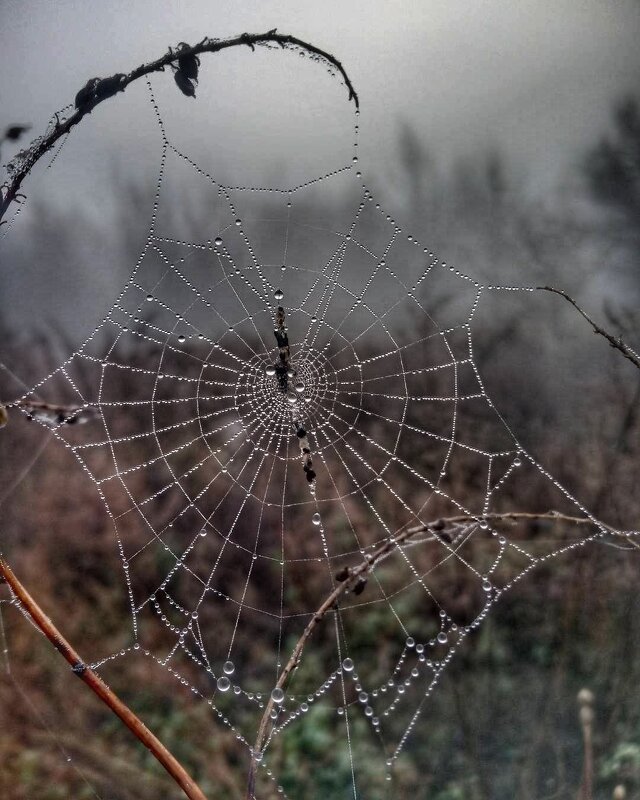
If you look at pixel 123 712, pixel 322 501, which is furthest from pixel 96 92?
pixel 322 501

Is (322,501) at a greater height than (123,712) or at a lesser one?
greater

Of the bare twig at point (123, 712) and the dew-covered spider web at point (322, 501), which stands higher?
the dew-covered spider web at point (322, 501)

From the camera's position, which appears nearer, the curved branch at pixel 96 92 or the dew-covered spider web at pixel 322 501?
the curved branch at pixel 96 92

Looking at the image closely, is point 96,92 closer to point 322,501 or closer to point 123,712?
point 123,712

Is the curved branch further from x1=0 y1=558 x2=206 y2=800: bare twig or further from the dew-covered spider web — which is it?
the dew-covered spider web

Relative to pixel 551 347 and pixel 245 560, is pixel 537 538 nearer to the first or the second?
pixel 551 347

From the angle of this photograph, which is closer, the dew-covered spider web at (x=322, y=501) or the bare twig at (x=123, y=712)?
the bare twig at (x=123, y=712)

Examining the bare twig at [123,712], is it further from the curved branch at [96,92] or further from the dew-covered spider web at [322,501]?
the dew-covered spider web at [322,501]

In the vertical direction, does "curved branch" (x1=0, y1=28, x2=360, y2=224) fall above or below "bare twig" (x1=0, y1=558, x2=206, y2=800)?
above

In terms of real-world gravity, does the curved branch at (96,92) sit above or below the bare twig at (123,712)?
above

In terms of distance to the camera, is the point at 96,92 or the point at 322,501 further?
the point at 322,501

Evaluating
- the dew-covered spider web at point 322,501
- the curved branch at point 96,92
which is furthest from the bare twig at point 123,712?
the dew-covered spider web at point 322,501

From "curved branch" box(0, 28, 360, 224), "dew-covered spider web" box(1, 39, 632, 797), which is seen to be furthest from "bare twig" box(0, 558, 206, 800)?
"dew-covered spider web" box(1, 39, 632, 797)
